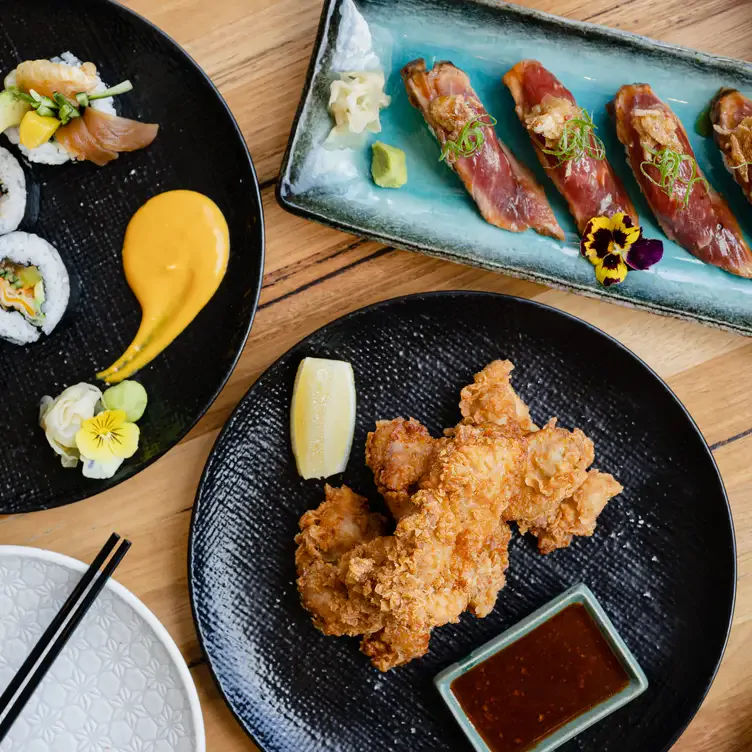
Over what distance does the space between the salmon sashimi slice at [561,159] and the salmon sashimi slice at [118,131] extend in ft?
4.23

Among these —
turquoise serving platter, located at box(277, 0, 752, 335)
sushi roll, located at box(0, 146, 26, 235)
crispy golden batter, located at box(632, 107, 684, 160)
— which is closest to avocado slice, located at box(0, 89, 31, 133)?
sushi roll, located at box(0, 146, 26, 235)

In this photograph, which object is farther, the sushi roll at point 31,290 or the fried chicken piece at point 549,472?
the sushi roll at point 31,290

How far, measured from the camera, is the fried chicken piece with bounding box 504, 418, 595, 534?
2303 millimetres

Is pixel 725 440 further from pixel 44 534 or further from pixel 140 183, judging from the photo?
pixel 44 534

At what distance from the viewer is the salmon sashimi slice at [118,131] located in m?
2.44

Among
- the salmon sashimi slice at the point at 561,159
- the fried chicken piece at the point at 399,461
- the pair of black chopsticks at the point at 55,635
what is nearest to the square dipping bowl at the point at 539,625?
the fried chicken piece at the point at 399,461

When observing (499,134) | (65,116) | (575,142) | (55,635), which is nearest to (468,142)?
(499,134)

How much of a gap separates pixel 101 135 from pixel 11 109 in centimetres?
32

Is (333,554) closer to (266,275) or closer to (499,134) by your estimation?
(266,275)

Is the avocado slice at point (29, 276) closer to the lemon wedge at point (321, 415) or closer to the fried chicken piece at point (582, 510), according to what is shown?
the lemon wedge at point (321, 415)

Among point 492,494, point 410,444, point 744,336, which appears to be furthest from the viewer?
point 744,336

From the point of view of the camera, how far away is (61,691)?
8.05ft

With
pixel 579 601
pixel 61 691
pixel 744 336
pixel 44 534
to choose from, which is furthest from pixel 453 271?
pixel 61 691

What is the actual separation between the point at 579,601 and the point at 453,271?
4.04ft
